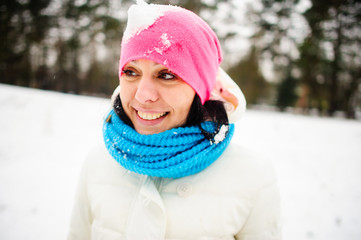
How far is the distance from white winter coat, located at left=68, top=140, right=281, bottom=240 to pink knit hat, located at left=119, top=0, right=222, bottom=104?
496 millimetres

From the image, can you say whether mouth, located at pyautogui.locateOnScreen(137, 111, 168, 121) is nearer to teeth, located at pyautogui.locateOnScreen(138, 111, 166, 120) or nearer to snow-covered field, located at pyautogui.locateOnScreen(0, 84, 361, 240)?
teeth, located at pyautogui.locateOnScreen(138, 111, 166, 120)

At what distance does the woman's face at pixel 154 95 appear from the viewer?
3.63ft

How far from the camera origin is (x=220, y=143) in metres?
1.24

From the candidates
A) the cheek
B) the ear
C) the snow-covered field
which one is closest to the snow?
the cheek

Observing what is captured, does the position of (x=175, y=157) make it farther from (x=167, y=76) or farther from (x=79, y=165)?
(x=79, y=165)

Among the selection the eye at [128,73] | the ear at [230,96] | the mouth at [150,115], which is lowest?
the mouth at [150,115]

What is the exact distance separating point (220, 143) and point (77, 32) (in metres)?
21.2

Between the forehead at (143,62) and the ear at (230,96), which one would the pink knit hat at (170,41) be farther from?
the ear at (230,96)

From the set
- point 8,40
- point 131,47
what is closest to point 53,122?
point 131,47

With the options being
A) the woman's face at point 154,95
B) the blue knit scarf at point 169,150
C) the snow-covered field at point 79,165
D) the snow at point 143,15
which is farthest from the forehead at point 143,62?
the snow-covered field at point 79,165

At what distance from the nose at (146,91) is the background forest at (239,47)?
12.6m

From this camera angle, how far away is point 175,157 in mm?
1149

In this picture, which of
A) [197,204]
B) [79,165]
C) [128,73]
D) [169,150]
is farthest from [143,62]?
[79,165]

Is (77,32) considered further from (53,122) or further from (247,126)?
→ (247,126)
